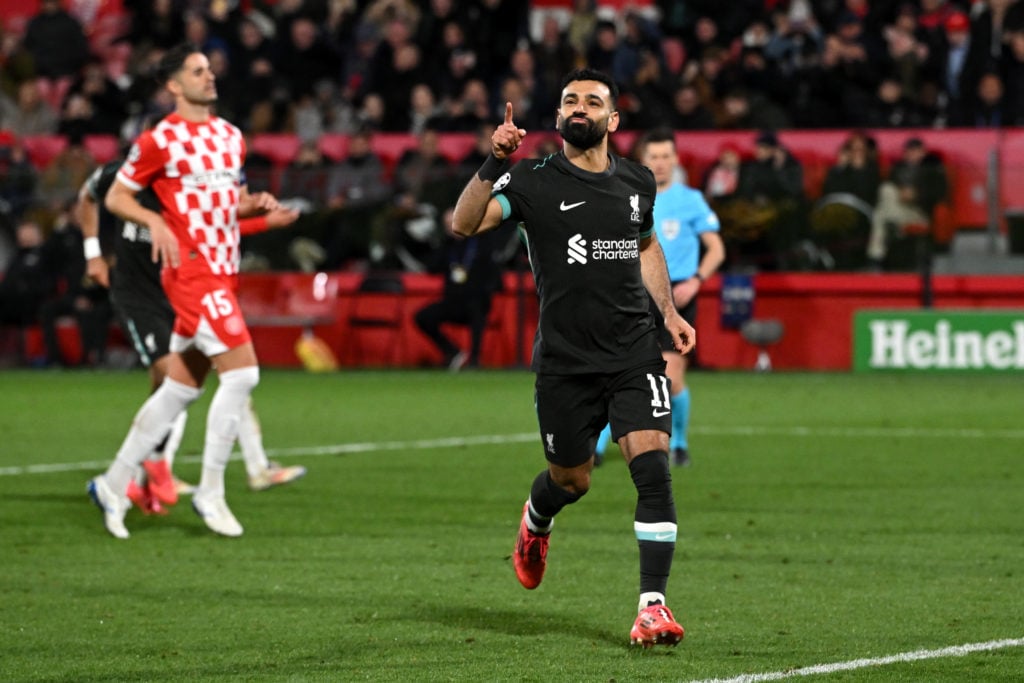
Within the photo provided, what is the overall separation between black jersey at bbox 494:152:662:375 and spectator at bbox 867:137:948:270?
15.2 meters

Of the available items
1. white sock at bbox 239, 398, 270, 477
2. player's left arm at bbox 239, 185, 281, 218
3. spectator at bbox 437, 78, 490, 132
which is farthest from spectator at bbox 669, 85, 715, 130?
player's left arm at bbox 239, 185, 281, 218

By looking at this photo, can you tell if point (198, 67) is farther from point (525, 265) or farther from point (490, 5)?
point (490, 5)

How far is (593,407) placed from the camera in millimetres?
6859

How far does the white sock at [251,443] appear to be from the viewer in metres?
11.2

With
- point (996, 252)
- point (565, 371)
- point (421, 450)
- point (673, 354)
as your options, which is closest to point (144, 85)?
point (996, 252)

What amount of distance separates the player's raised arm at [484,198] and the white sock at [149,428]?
10.7 ft

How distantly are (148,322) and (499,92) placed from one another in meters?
14.7

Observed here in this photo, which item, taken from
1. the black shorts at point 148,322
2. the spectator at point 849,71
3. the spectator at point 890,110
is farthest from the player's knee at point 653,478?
the spectator at point 849,71

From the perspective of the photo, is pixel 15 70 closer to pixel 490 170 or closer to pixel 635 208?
pixel 635 208

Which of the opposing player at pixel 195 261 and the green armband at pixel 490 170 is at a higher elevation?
the green armband at pixel 490 170

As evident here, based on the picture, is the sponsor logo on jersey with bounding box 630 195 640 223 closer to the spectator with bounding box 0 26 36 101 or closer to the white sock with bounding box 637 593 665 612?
the white sock with bounding box 637 593 665 612

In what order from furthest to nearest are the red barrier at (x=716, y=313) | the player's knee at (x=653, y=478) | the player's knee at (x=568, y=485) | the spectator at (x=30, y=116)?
the spectator at (x=30, y=116) < the red barrier at (x=716, y=313) < the player's knee at (x=568, y=485) < the player's knee at (x=653, y=478)

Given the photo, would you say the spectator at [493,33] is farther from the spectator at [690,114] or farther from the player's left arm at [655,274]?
the player's left arm at [655,274]

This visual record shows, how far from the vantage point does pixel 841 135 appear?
2283cm
